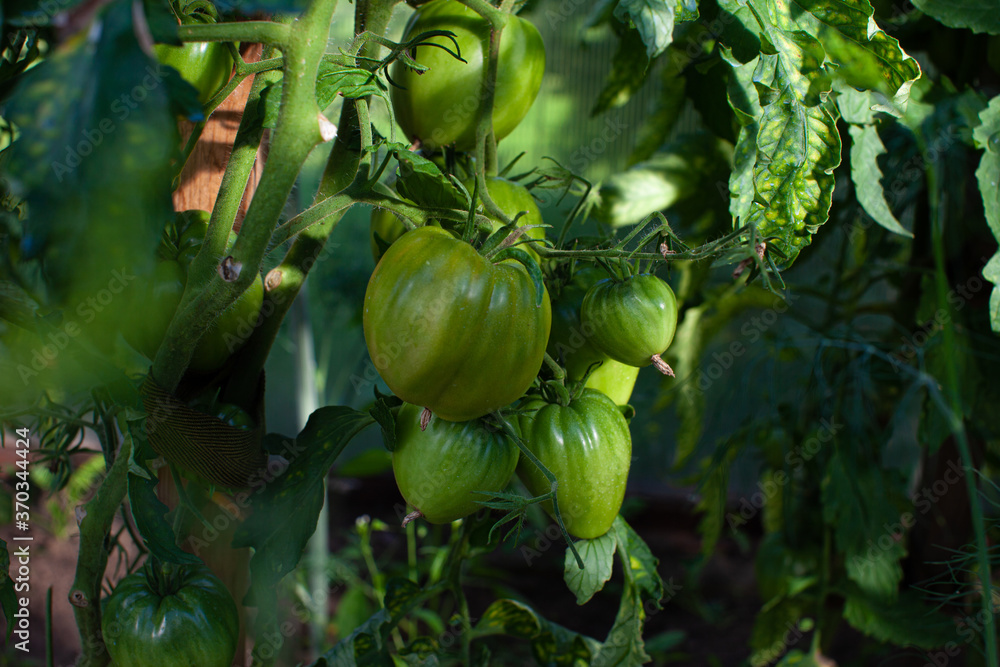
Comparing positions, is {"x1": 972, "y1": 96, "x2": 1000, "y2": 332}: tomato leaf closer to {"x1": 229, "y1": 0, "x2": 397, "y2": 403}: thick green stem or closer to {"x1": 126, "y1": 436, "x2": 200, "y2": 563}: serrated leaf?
{"x1": 229, "y1": 0, "x2": 397, "y2": 403}: thick green stem

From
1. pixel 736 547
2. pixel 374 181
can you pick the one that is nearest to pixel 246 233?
pixel 374 181

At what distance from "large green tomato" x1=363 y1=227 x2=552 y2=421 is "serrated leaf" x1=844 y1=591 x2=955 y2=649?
77cm

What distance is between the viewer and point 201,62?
0.39 metres

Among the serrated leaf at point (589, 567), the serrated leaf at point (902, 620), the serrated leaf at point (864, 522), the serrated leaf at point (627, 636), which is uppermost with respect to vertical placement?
the serrated leaf at point (589, 567)

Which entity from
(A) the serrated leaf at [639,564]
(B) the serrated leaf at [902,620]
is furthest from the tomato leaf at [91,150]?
(B) the serrated leaf at [902,620]

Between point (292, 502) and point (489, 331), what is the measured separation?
0.64 feet

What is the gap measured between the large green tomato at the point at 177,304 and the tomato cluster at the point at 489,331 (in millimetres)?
94

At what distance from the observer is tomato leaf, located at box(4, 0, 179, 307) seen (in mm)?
210

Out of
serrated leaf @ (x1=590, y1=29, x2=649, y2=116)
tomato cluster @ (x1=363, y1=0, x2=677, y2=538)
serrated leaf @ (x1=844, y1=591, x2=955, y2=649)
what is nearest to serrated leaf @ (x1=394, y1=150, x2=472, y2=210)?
tomato cluster @ (x1=363, y1=0, x2=677, y2=538)

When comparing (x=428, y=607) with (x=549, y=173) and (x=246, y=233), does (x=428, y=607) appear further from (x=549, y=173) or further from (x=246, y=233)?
(x=246, y=233)

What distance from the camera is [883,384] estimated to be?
97cm

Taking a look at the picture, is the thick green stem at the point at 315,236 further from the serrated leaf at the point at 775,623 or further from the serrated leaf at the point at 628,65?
the serrated leaf at the point at 775,623

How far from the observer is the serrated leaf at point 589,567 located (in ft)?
1.41

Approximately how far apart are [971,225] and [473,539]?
0.70 metres
